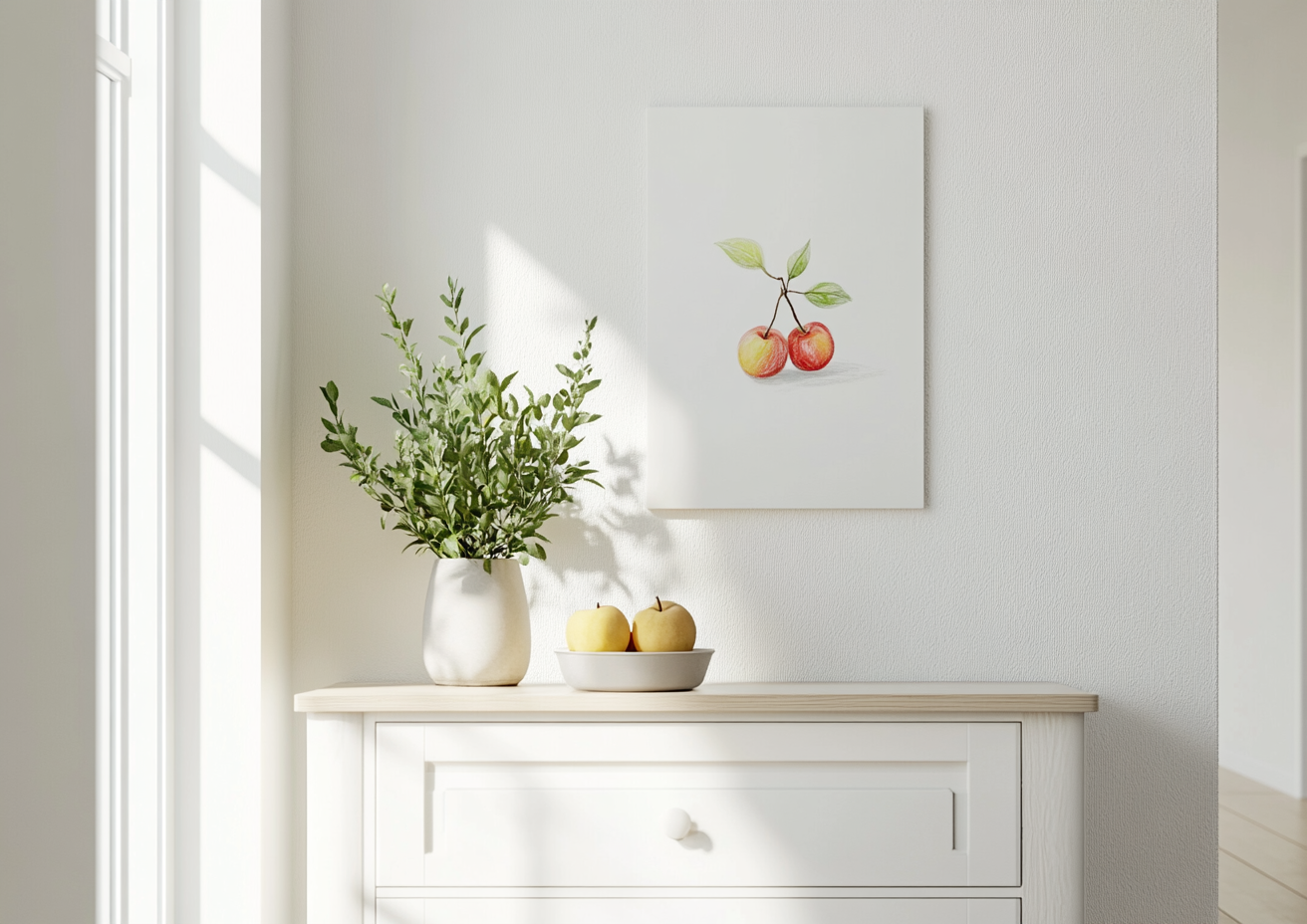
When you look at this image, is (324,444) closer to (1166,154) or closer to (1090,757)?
(1090,757)

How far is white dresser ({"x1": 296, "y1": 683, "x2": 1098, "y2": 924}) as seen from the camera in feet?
5.32

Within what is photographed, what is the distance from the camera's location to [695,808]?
1626 mm

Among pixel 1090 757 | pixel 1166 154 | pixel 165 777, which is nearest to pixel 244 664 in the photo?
pixel 165 777

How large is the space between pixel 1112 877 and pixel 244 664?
1578 millimetres

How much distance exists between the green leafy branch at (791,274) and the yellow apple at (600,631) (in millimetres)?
618

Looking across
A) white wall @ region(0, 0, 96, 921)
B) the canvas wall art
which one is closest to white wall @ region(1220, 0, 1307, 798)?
the canvas wall art

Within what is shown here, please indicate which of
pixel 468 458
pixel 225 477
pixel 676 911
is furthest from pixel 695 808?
pixel 225 477

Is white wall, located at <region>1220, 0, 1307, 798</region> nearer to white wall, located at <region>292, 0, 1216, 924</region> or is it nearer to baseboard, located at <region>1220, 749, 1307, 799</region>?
baseboard, located at <region>1220, 749, 1307, 799</region>

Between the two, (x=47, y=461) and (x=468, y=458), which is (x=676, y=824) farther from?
(x=47, y=461)

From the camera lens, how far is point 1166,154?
6.68 ft

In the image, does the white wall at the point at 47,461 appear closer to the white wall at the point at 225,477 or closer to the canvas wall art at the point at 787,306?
the white wall at the point at 225,477

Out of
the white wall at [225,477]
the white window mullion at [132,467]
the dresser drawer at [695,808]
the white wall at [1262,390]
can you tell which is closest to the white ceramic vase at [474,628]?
the dresser drawer at [695,808]

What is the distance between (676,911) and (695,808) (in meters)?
0.16

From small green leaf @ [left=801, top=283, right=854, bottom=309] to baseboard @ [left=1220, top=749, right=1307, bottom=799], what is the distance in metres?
3.50
